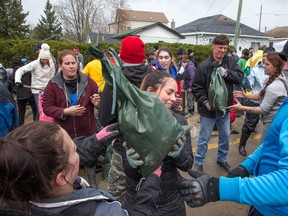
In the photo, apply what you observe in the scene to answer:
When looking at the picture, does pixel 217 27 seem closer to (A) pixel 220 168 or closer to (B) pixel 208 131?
(A) pixel 220 168

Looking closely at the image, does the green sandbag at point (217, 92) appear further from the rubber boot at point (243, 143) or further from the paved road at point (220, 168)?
the rubber boot at point (243, 143)

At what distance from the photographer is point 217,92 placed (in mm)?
3566

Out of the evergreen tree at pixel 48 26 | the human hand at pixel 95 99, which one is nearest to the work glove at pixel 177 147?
the human hand at pixel 95 99

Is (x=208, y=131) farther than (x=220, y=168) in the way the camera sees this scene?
No

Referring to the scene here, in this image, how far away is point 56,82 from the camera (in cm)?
318

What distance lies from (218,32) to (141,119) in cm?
3286

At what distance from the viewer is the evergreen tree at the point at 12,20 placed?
29672 mm

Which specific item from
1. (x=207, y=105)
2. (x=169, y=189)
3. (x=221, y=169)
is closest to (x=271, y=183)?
(x=169, y=189)

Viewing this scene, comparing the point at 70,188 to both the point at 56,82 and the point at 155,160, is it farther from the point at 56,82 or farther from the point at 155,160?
the point at 56,82

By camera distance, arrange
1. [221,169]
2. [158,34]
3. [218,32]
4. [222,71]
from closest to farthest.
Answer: [222,71]
[221,169]
[218,32]
[158,34]

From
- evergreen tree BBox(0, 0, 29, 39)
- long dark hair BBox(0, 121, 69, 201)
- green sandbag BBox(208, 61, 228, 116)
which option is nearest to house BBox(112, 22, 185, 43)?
evergreen tree BBox(0, 0, 29, 39)

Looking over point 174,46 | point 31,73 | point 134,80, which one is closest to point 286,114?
point 134,80

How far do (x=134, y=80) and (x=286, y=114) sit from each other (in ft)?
4.85

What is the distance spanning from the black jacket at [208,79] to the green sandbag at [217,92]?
14 cm
